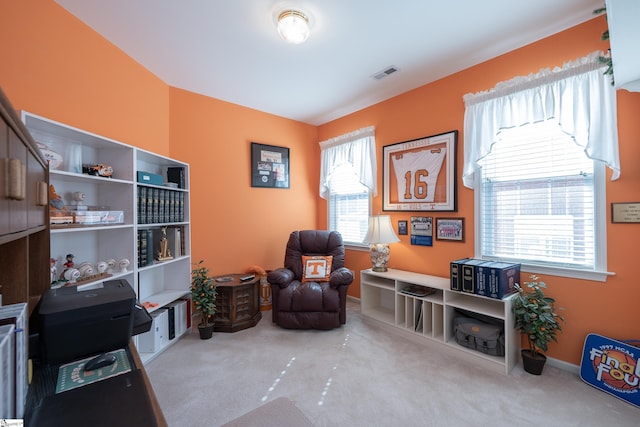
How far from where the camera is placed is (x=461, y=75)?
110 inches

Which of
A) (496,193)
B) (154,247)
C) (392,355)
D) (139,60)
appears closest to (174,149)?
(139,60)

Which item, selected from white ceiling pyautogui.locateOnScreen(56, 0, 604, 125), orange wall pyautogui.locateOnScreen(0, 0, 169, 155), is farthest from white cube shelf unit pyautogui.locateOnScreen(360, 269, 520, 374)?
orange wall pyautogui.locateOnScreen(0, 0, 169, 155)

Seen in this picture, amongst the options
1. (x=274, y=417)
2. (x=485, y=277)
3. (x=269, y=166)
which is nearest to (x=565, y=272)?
(x=485, y=277)

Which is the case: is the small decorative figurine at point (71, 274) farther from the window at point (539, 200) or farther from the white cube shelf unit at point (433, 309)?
the window at point (539, 200)

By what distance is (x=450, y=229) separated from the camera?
2885 millimetres

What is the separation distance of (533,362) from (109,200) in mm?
3741

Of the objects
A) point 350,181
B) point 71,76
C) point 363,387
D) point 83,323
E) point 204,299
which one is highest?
point 71,76

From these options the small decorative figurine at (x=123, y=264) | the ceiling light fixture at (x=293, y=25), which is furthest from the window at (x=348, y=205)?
the small decorative figurine at (x=123, y=264)

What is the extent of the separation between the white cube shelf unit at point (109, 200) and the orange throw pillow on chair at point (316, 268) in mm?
1359

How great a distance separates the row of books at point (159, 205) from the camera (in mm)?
2410

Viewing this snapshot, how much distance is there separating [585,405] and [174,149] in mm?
4261

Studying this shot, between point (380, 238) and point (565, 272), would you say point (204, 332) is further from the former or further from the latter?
point (565, 272)

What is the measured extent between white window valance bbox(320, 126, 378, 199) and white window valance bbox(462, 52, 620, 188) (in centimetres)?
121

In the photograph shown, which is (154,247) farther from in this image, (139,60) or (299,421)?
(299,421)
